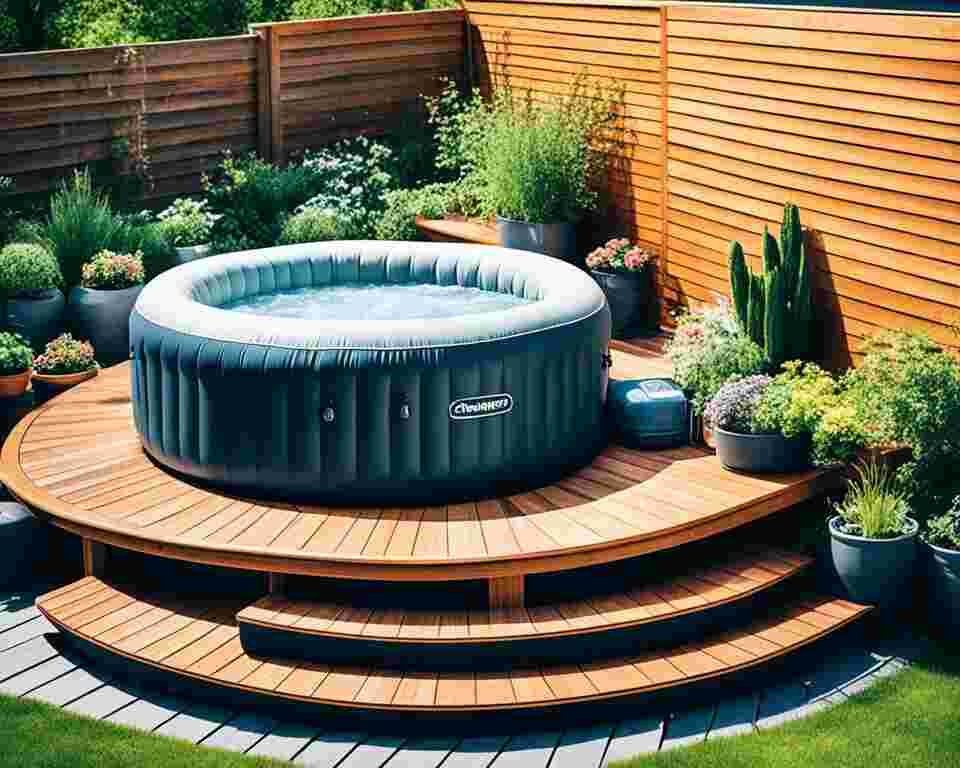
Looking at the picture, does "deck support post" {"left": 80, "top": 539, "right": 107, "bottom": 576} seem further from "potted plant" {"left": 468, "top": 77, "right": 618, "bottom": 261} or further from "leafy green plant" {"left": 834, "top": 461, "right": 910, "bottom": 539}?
"potted plant" {"left": 468, "top": 77, "right": 618, "bottom": 261}

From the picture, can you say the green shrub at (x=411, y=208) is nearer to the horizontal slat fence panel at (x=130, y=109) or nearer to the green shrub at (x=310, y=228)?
the green shrub at (x=310, y=228)

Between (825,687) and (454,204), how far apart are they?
6.41 meters

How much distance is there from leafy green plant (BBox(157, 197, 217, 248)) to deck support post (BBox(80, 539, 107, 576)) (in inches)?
156

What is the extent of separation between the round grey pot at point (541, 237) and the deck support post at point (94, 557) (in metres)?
4.45

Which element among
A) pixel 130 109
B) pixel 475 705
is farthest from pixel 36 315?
pixel 475 705

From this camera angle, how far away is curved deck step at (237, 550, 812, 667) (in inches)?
257

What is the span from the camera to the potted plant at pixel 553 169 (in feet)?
34.6

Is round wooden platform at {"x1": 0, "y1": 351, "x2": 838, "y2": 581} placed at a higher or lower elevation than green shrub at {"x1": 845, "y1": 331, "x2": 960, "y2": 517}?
lower

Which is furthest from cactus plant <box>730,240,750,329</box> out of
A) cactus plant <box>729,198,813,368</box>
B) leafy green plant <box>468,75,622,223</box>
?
leafy green plant <box>468,75,622,223</box>

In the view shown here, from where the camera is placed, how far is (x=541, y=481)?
25.2 feet

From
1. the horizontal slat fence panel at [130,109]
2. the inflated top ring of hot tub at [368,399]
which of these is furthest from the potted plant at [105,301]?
the inflated top ring of hot tub at [368,399]

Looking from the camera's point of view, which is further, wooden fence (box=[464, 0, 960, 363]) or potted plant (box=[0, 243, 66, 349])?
potted plant (box=[0, 243, 66, 349])

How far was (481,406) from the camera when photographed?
289 inches

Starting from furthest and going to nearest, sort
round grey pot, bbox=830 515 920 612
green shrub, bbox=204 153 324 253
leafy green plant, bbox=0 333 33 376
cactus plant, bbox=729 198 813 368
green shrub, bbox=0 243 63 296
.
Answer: green shrub, bbox=204 153 324 253 < green shrub, bbox=0 243 63 296 < leafy green plant, bbox=0 333 33 376 < cactus plant, bbox=729 198 813 368 < round grey pot, bbox=830 515 920 612
